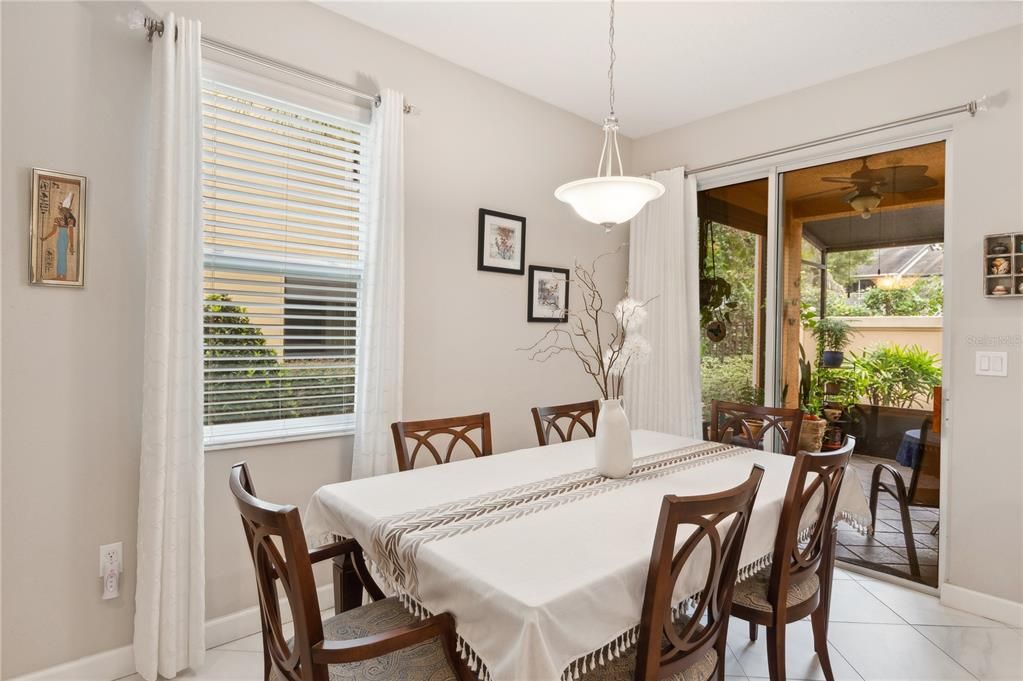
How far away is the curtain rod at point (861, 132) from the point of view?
2.53 meters

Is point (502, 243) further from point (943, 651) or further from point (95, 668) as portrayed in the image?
point (943, 651)

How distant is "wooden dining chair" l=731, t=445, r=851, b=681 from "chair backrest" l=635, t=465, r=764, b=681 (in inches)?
11.6

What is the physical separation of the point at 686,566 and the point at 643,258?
9.01ft

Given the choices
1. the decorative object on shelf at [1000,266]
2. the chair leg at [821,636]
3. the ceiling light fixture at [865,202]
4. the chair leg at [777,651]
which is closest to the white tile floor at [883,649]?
the chair leg at [821,636]

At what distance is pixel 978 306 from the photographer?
2.54 meters

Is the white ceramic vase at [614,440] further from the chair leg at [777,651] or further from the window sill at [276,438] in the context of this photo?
the window sill at [276,438]

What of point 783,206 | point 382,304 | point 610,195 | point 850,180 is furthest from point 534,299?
point 850,180

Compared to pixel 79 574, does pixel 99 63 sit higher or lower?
higher

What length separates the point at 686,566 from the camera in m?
1.35

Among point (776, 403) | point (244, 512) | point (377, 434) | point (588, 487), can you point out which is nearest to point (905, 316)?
point (776, 403)

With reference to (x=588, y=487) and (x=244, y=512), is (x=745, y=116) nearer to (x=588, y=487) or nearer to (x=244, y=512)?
(x=588, y=487)

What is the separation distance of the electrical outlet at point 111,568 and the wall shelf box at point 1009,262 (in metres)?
3.82

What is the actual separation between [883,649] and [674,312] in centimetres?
207

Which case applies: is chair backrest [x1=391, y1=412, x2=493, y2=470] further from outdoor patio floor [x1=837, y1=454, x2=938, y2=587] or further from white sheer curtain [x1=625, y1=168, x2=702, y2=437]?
outdoor patio floor [x1=837, y1=454, x2=938, y2=587]
